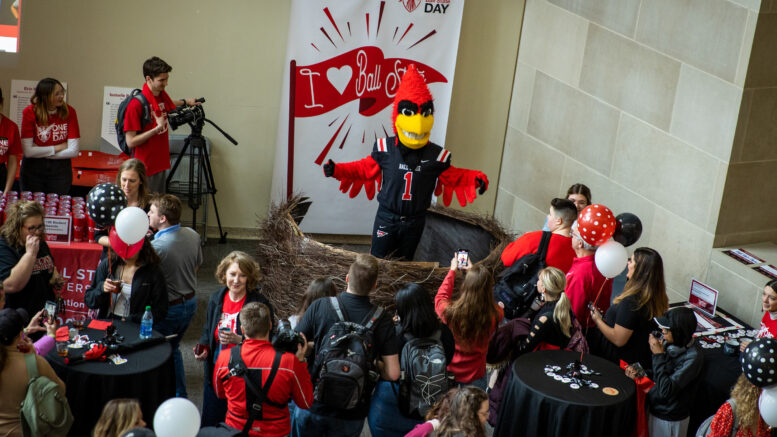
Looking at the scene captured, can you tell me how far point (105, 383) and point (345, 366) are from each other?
3.65 feet

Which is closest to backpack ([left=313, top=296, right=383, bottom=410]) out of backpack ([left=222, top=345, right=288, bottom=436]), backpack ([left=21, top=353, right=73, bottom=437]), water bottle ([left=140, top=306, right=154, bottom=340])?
backpack ([left=222, top=345, right=288, bottom=436])

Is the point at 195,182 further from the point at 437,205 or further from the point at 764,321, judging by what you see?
the point at 764,321

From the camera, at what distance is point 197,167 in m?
7.46

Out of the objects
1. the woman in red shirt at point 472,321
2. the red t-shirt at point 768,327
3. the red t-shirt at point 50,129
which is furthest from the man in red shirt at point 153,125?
the red t-shirt at point 768,327

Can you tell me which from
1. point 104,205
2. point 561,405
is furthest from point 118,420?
point 561,405

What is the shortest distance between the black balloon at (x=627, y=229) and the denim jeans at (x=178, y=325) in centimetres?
264

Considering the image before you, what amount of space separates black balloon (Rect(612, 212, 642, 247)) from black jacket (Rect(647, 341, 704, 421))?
3.73 feet

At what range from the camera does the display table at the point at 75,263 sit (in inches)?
214

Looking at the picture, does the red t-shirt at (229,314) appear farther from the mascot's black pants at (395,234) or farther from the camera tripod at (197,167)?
the camera tripod at (197,167)

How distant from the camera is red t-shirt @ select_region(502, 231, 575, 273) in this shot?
17.3 ft

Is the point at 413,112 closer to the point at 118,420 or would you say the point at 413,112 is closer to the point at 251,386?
the point at 251,386

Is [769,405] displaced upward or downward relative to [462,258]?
downward

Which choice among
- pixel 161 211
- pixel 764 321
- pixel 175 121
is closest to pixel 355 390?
pixel 161 211

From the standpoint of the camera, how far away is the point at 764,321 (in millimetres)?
4922
